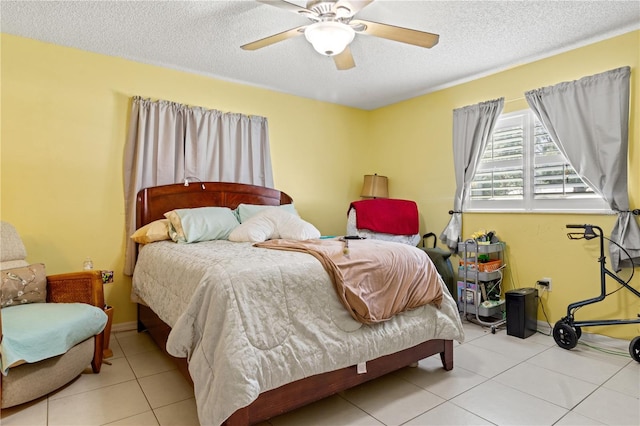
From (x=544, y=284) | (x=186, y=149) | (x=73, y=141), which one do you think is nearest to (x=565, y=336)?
(x=544, y=284)

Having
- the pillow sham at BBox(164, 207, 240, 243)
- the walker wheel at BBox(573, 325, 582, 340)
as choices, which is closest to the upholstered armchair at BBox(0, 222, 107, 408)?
the pillow sham at BBox(164, 207, 240, 243)

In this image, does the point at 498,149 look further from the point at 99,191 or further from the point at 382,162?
the point at 99,191

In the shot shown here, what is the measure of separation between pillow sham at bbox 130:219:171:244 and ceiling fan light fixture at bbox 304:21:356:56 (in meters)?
1.99

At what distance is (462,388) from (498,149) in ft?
8.12

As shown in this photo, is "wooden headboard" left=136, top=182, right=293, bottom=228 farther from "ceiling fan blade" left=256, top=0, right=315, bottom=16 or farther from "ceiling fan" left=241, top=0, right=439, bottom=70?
"ceiling fan blade" left=256, top=0, right=315, bottom=16

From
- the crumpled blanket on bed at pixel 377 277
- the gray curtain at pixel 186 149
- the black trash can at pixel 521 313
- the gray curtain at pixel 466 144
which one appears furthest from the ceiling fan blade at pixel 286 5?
the black trash can at pixel 521 313

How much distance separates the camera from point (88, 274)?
2.60 m

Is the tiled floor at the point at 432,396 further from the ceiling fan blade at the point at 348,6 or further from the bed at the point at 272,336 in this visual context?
the ceiling fan blade at the point at 348,6

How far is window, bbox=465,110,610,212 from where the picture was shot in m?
3.29

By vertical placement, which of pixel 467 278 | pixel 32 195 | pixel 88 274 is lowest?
pixel 467 278

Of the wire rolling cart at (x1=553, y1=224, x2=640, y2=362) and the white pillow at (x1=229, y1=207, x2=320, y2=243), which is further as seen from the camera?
the white pillow at (x1=229, y1=207, x2=320, y2=243)

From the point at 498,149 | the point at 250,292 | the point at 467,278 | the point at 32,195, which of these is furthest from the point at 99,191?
the point at 498,149

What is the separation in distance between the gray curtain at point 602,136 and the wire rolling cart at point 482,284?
3.05 ft

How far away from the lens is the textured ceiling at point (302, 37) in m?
2.63
